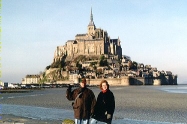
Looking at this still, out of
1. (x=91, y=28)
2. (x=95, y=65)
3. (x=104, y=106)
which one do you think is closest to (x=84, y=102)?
(x=104, y=106)

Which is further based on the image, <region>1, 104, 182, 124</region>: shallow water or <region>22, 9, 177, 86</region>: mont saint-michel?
<region>22, 9, 177, 86</region>: mont saint-michel

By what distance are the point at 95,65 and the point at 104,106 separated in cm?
11353

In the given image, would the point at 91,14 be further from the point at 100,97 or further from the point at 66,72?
the point at 100,97

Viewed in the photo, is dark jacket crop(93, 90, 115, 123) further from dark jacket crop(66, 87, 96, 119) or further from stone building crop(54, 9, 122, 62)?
stone building crop(54, 9, 122, 62)

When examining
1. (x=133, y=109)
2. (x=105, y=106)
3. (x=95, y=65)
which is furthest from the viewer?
(x=95, y=65)

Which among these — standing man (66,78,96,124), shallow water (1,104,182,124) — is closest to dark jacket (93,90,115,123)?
standing man (66,78,96,124)

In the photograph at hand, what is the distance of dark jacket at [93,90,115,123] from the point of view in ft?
23.0

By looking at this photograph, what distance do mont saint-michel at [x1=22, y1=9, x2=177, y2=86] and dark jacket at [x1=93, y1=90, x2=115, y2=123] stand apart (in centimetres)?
10507

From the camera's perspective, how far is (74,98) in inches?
284

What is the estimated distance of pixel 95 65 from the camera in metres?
121

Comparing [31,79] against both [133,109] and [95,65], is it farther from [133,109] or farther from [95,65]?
[133,109]

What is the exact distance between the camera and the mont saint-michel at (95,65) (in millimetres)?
115875

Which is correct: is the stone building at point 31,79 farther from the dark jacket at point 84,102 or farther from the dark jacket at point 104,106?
the dark jacket at point 104,106

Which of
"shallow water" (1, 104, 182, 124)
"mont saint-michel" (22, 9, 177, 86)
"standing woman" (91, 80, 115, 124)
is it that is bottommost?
"shallow water" (1, 104, 182, 124)
